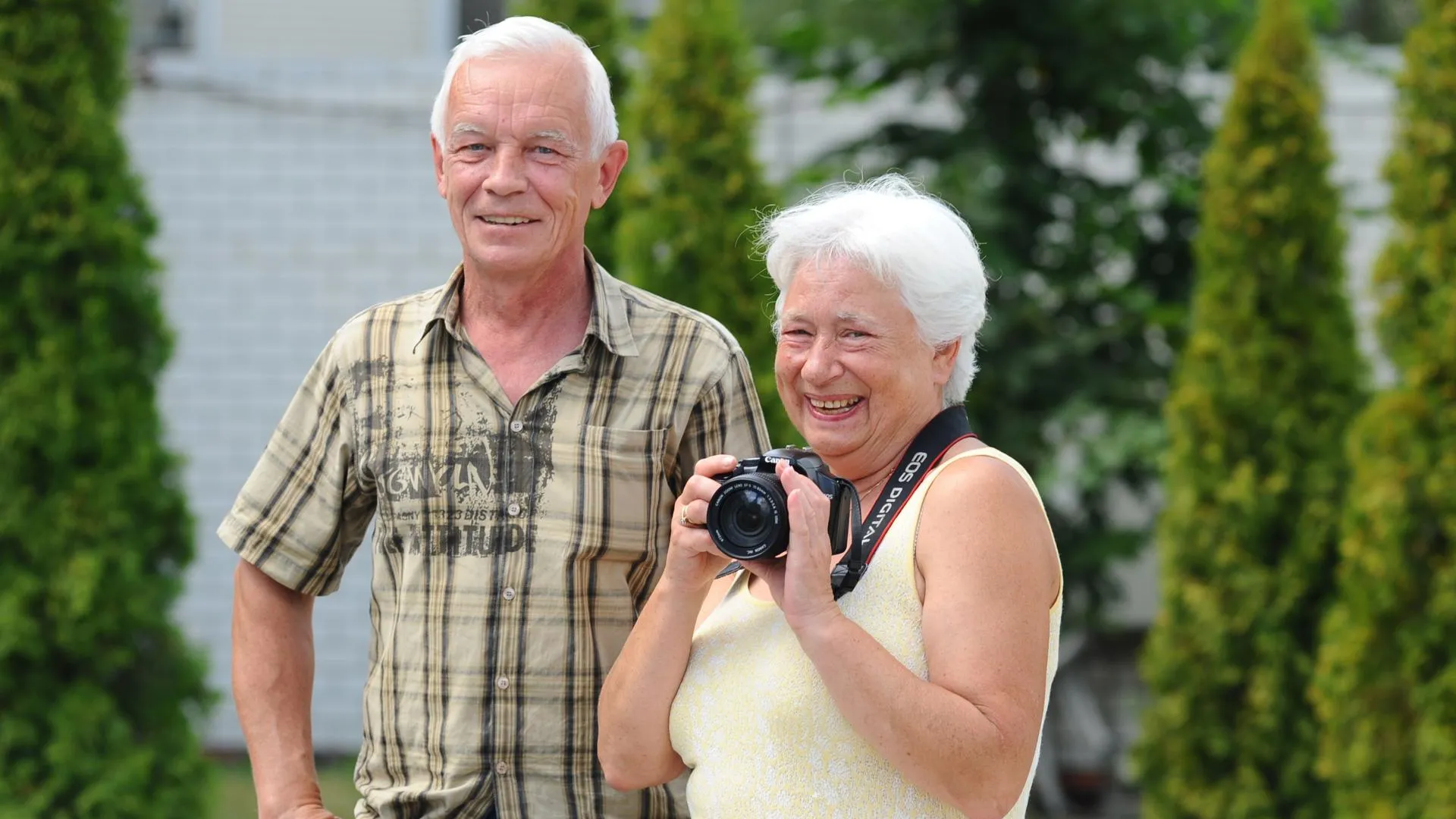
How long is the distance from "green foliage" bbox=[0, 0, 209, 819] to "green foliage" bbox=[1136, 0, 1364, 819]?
367cm

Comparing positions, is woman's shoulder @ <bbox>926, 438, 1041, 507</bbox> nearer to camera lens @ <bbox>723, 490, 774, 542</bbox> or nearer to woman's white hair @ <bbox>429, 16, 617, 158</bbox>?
camera lens @ <bbox>723, 490, 774, 542</bbox>

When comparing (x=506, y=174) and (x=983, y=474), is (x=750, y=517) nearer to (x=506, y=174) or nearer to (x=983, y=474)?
(x=983, y=474)

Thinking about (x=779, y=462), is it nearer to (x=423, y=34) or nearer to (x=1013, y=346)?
(x=1013, y=346)

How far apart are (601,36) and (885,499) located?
15.9ft

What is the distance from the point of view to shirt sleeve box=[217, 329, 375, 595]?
9.03 ft

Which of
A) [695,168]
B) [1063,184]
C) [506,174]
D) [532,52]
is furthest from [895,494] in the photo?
[1063,184]

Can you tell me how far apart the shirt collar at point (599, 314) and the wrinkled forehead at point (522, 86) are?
29cm

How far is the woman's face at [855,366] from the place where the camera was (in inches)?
87.7

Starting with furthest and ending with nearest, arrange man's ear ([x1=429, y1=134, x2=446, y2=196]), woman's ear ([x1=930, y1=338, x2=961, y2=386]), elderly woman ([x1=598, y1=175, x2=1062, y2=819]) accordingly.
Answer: man's ear ([x1=429, y1=134, x2=446, y2=196]), woman's ear ([x1=930, y1=338, x2=961, y2=386]), elderly woman ([x1=598, y1=175, x2=1062, y2=819])

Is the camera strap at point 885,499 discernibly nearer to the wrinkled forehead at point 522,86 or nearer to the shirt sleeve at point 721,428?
the shirt sleeve at point 721,428

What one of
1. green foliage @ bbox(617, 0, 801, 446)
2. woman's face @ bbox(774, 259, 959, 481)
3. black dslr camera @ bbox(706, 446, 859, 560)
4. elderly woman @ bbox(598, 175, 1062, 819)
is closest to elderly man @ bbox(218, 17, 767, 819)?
elderly woman @ bbox(598, 175, 1062, 819)

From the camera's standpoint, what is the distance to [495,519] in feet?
8.56

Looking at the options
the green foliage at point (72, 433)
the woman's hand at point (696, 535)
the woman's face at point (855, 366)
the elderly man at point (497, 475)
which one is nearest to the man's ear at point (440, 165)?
the elderly man at point (497, 475)

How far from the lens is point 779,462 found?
6.84 feet
